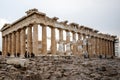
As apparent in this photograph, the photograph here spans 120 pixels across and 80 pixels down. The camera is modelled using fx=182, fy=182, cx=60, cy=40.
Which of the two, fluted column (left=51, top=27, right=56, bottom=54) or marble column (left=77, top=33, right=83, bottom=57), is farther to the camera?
marble column (left=77, top=33, right=83, bottom=57)

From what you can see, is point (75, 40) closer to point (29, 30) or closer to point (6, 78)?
point (29, 30)

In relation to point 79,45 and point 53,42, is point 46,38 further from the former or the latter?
point 79,45

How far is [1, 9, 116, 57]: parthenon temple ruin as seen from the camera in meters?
27.5

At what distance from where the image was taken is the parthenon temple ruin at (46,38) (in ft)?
90.1

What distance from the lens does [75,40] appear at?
3525 centimetres

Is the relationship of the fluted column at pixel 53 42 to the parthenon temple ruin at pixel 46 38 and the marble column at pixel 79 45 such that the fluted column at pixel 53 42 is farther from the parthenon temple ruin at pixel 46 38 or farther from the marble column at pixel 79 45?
the marble column at pixel 79 45

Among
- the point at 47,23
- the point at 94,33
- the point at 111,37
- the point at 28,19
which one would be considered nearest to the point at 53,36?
the point at 47,23

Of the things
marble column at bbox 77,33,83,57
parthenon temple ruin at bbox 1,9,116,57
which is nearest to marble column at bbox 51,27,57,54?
parthenon temple ruin at bbox 1,9,116,57

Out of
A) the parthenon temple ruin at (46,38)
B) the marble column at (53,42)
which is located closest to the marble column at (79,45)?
the parthenon temple ruin at (46,38)

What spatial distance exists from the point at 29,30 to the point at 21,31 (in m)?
3.66

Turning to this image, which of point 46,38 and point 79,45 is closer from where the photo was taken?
point 46,38

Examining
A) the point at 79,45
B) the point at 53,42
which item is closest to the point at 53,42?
the point at 53,42

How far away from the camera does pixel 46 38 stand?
28.5m

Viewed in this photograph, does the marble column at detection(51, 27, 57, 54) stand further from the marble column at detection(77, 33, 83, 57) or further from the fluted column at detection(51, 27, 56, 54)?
the marble column at detection(77, 33, 83, 57)
